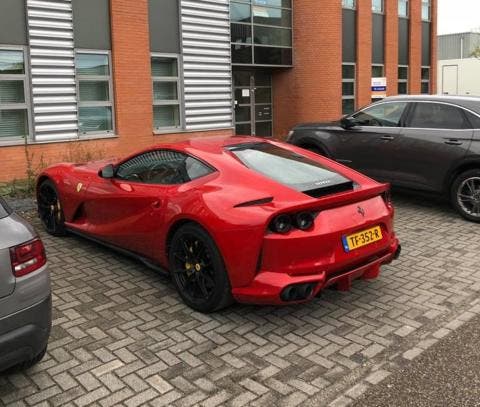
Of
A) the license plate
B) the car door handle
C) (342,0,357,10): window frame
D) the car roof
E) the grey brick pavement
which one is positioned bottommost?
the grey brick pavement

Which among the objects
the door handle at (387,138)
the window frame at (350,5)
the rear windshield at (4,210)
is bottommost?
the rear windshield at (4,210)

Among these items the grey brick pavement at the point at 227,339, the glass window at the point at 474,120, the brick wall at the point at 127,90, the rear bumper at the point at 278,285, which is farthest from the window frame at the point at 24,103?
the rear bumper at the point at 278,285

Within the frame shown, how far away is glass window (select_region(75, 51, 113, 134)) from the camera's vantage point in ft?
39.4

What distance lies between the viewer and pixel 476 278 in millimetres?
5492

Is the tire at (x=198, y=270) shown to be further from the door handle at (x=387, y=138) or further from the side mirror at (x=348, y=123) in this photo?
the side mirror at (x=348, y=123)

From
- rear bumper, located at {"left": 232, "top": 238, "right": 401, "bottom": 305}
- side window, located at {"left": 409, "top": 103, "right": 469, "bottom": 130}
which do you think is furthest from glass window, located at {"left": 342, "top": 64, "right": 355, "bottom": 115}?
rear bumper, located at {"left": 232, "top": 238, "right": 401, "bottom": 305}

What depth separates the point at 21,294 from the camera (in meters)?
3.15

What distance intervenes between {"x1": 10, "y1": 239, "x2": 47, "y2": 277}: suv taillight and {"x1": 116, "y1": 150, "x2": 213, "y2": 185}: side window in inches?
69.1

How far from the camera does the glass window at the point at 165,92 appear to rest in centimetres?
1347

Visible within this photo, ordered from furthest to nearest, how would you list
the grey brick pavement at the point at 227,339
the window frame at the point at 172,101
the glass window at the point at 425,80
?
the glass window at the point at 425,80, the window frame at the point at 172,101, the grey brick pavement at the point at 227,339

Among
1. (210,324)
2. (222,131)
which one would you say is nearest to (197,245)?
(210,324)

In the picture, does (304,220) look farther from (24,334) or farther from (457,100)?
(457,100)

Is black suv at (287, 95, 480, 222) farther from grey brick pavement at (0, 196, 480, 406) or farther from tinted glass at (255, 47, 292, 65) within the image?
tinted glass at (255, 47, 292, 65)

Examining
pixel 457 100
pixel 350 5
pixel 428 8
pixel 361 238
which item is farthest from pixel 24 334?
pixel 428 8
